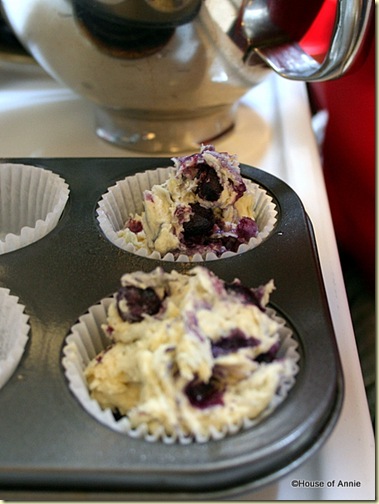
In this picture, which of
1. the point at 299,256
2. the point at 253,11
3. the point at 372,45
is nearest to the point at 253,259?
the point at 299,256

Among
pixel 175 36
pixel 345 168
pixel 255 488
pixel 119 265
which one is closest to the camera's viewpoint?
pixel 255 488

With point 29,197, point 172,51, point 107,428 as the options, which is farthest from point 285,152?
point 107,428

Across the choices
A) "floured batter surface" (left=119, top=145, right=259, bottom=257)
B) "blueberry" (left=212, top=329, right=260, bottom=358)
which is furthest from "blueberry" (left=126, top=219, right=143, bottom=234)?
"blueberry" (left=212, top=329, right=260, bottom=358)

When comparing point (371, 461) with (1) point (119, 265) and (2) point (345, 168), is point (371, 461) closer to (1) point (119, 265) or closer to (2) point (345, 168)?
(1) point (119, 265)

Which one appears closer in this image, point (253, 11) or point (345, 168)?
point (253, 11)

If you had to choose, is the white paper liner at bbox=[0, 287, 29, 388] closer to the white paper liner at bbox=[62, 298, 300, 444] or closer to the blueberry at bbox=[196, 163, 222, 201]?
the white paper liner at bbox=[62, 298, 300, 444]

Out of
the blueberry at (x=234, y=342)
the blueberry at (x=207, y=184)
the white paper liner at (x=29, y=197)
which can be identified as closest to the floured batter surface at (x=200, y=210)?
the blueberry at (x=207, y=184)

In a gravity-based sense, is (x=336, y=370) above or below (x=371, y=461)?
above
